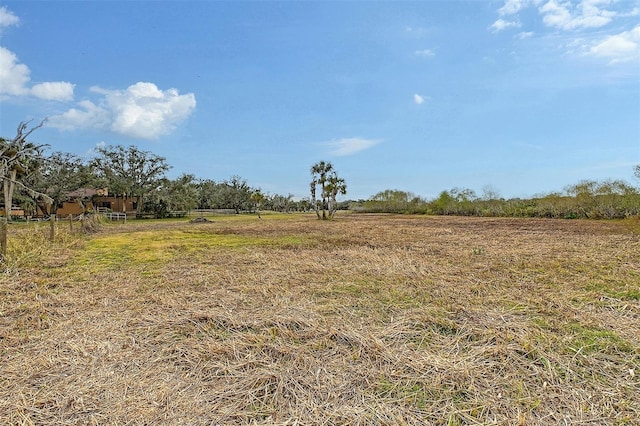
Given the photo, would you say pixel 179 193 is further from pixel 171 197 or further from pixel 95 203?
pixel 95 203

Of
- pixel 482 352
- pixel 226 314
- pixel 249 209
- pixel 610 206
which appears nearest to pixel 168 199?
pixel 249 209

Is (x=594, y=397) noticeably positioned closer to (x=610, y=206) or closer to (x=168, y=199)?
(x=610, y=206)

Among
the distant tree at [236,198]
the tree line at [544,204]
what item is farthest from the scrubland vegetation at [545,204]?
the distant tree at [236,198]

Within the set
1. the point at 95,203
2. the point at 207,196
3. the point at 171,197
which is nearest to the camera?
the point at 171,197

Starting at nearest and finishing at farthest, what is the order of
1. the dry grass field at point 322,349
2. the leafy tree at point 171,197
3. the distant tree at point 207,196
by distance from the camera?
the dry grass field at point 322,349, the leafy tree at point 171,197, the distant tree at point 207,196

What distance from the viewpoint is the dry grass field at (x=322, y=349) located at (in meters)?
2.13

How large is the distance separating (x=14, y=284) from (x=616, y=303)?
8.42m

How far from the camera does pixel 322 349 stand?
9.62 feet

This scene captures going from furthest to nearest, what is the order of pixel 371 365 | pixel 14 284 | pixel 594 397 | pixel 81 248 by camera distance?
Answer: pixel 81 248
pixel 14 284
pixel 371 365
pixel 594 397

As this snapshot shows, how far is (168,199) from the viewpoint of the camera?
31.0 meters

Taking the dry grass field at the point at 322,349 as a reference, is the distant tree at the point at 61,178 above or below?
above

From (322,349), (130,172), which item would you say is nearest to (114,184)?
(130,172)

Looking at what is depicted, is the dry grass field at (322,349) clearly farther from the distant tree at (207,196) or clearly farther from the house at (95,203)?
the distant tree at (207,196)

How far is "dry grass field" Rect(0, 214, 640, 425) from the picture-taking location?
213 centimetres
